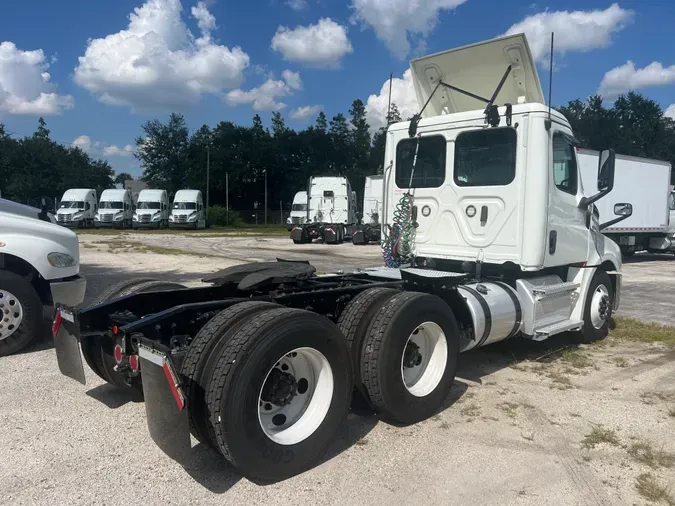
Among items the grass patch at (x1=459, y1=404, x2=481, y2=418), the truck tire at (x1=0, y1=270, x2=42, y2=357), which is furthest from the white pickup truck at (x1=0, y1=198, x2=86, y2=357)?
the grass patch at (x1=459, y1=404, x2=481, y2=418)

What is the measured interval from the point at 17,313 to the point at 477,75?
19.1 feet

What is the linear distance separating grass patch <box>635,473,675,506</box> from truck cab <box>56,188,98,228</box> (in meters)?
43.8

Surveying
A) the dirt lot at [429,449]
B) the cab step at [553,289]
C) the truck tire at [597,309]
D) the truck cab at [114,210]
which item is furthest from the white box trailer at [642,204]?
the truck cab at [114,210]

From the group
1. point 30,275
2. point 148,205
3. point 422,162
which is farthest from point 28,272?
point 148,205

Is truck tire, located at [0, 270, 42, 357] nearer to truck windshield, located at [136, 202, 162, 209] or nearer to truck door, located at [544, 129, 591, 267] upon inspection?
→ truck door, located at [544, 129, 591, 267]

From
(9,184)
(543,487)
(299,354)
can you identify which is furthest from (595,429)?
(9,184)

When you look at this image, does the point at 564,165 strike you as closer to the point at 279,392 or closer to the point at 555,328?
the point at 555,328

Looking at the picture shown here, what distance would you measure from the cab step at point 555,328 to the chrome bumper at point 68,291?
206 inches

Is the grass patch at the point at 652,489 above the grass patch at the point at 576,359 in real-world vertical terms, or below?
below

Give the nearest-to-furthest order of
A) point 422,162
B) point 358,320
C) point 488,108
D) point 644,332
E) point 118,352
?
point 118,352 < point 358,320 < point 488,108 < point 422,162 < point 644,332

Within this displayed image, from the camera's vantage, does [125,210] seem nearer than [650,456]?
No

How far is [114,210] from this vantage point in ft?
137

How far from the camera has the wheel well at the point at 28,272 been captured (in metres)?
6.03

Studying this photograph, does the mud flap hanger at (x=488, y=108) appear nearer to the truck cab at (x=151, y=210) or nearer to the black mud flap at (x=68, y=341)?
the black mud flap at (x=68, y=341)
